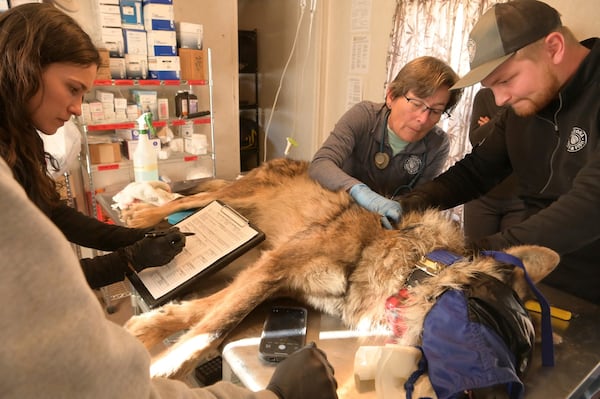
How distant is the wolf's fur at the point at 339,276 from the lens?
109cm

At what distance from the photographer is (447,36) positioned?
10.1ft

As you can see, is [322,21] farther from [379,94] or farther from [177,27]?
[177,27]

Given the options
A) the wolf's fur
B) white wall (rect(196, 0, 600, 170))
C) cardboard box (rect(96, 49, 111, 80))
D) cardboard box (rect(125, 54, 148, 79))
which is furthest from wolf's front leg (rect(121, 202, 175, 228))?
white wall (rect(196, 0, 600, 170))

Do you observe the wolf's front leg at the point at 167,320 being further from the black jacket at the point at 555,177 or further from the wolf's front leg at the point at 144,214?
the black jacket at the point at 555,177

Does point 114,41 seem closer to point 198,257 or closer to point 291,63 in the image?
point 198,257

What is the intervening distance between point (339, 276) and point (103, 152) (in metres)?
2.49

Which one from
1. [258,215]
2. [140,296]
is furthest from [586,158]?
[140,296]

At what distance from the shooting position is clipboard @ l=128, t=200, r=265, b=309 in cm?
133

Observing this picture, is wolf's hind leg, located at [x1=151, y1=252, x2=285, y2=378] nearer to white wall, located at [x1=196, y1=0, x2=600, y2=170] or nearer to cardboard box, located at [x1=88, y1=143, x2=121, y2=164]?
cardboard box, located at [x1=88, y1=143, x2=121, y2=164]

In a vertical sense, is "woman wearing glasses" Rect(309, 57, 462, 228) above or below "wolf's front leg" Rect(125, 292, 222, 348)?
above

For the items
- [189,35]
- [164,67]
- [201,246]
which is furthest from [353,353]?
[189,35]

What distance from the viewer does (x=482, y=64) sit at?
1.43m

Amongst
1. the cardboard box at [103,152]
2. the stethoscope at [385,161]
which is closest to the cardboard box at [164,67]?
the cardboard box at [103,152]

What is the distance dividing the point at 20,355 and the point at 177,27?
3362mm
